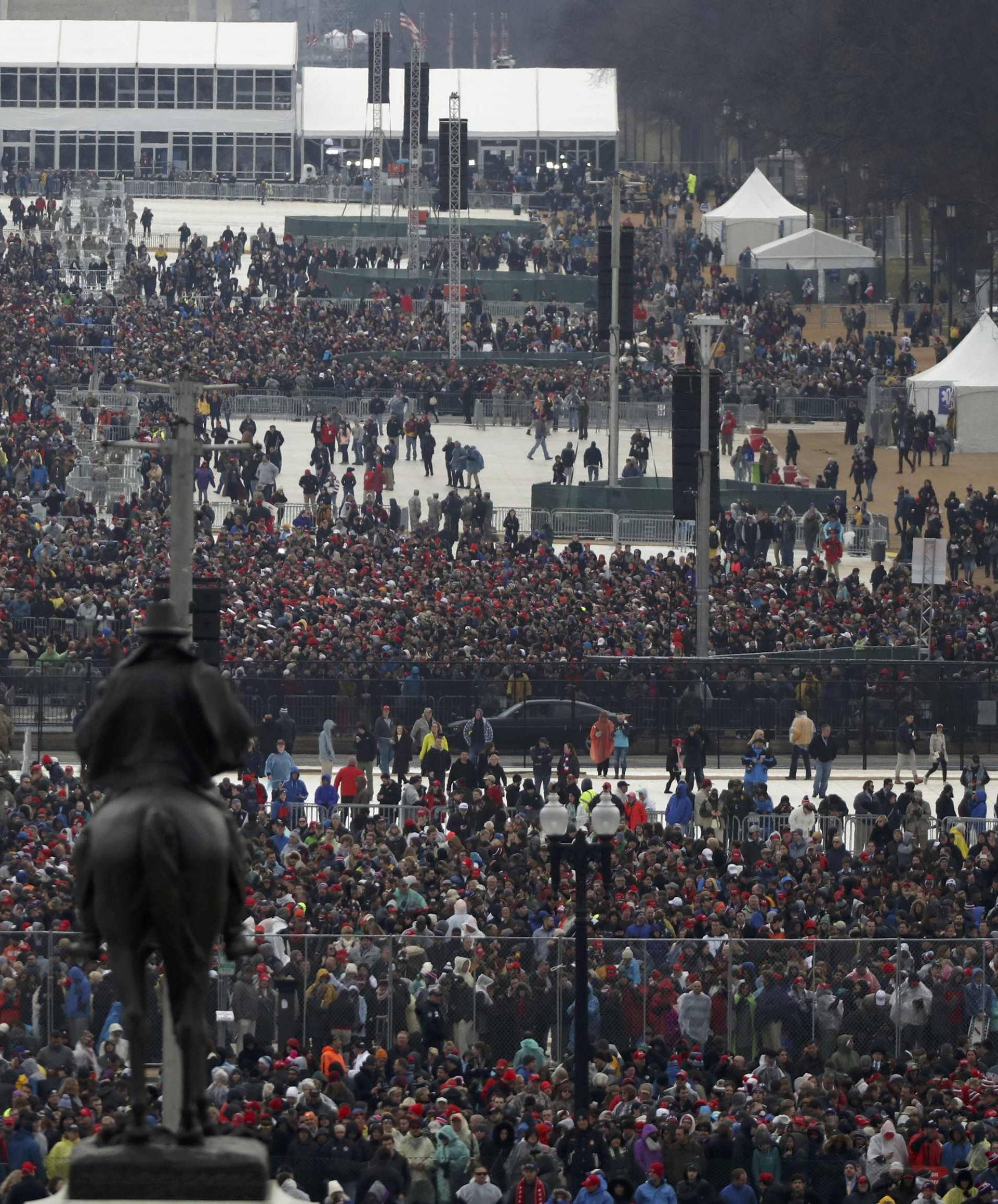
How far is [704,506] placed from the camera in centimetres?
4481

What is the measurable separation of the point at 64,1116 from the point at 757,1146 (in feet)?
15.6

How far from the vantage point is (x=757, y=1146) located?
876 inches

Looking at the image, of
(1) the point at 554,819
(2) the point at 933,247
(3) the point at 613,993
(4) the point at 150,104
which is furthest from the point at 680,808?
(4) the point at 150,104

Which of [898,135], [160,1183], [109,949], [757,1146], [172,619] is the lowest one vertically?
[757,1146]

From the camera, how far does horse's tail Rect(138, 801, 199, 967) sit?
11.5 meters

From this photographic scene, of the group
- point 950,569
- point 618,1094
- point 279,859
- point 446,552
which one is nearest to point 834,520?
point 950,569

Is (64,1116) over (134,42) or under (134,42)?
under

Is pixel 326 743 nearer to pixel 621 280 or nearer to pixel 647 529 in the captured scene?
pixel 647 529

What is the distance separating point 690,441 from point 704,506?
42.6 inches

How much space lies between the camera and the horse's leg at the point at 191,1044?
11.6 meters

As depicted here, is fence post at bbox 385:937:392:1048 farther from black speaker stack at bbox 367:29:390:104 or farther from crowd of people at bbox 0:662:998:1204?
black speaker stack at bbox 367:29:390:104

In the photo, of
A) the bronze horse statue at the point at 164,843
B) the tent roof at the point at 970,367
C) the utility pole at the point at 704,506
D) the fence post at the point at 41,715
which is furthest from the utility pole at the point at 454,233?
the bronze horse statue at the point at 164,843

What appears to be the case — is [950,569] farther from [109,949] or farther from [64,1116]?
[109,949]

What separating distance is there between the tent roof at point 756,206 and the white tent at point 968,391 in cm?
2834
